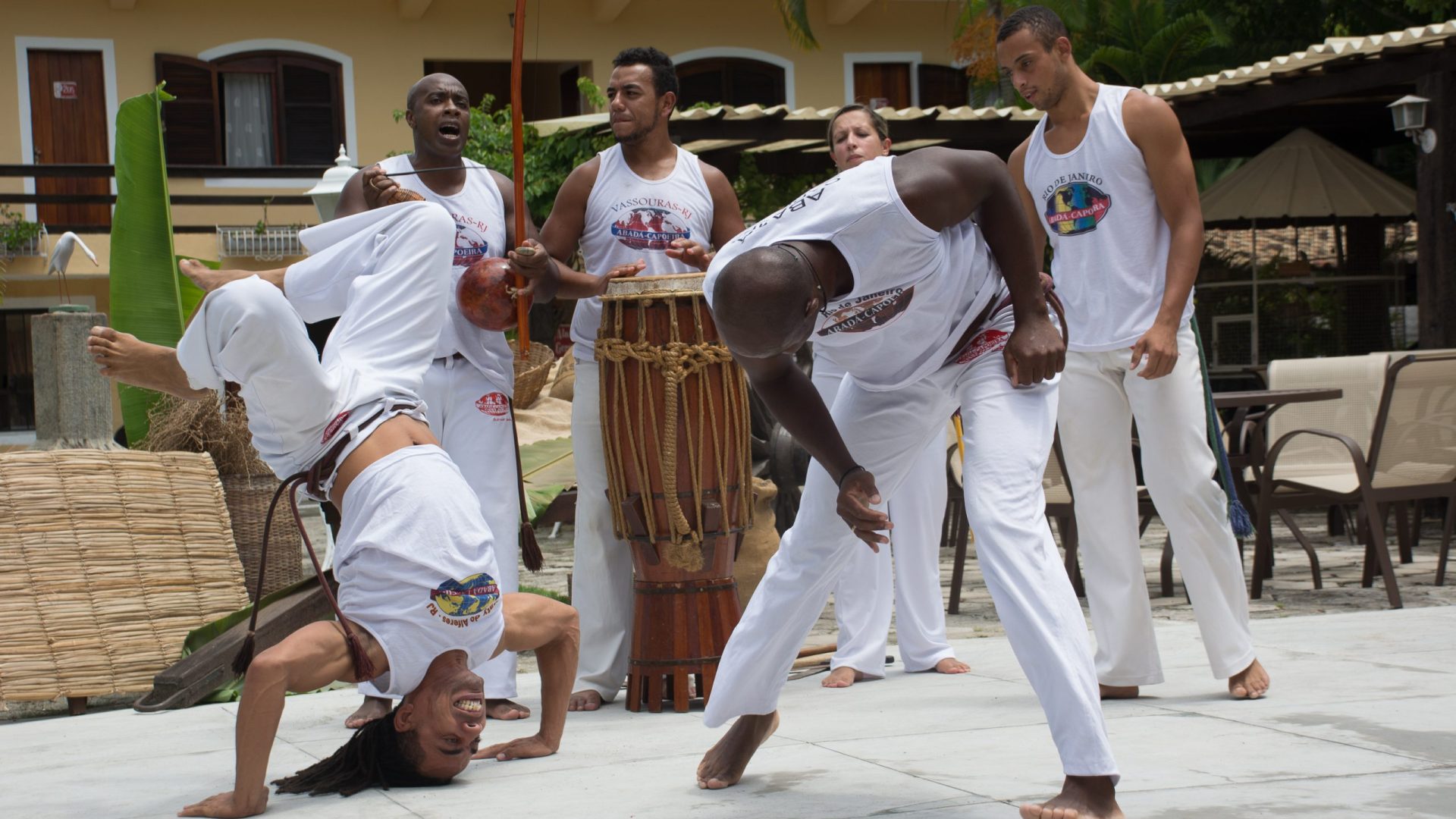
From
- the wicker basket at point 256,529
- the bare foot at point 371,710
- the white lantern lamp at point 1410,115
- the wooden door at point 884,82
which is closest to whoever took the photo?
the bare foot at point 371,710

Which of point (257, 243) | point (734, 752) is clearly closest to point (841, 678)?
point (734, 752)

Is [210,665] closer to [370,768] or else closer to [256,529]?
[370,768]

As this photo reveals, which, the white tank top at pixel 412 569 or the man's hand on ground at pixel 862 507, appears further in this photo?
the white tank top at pixel 412 569

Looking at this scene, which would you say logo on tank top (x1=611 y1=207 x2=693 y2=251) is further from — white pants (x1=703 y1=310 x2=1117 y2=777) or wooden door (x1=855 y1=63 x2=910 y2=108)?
wooden door (x1=855 y1=63 x2=910 y2=108)

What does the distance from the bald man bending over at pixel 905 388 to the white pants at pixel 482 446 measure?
1398mm

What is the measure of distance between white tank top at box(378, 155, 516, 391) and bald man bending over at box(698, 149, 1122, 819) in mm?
1650

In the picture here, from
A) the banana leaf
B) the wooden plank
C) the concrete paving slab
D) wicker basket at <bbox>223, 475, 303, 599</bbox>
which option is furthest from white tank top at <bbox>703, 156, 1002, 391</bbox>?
the banana leaf

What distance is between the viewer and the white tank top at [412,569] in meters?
3.40

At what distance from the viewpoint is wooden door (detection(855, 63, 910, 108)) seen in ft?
76.1

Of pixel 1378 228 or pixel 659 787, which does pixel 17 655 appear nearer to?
pixel 659 787

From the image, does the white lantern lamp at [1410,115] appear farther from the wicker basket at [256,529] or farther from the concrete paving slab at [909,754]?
the wicker basket at [256,529]

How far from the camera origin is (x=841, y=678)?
5043 millimetres

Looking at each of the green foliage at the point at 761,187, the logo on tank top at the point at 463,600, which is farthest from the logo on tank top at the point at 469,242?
the green foliage at the point at 761,187

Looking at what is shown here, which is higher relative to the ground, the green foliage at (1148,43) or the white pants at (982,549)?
the green foliage at (1148,43)
